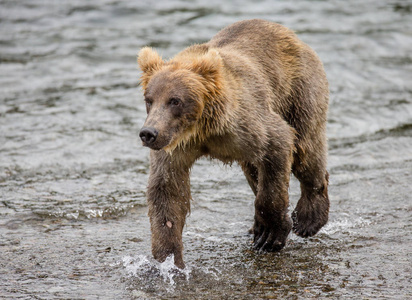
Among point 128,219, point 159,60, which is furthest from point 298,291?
point 128,219

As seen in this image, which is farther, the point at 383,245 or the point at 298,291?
the point at 383,245

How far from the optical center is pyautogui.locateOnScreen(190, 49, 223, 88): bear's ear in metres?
5.27

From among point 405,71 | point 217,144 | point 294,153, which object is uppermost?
point 217,144

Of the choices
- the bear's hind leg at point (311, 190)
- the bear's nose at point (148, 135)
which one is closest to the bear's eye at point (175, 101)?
the bear's nose at point (148, 135)

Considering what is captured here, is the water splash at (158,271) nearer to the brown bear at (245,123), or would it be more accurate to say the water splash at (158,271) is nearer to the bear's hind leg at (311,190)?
the brown bear at (245,123)

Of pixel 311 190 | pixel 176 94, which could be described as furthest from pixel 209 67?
pixel 311 190

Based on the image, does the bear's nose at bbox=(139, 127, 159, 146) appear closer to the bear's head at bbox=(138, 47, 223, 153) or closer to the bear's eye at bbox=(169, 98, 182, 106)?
the bear's head at bbox=(138, 47, 223, 153)

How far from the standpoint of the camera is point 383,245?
6195 mm

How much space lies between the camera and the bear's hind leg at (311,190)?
265 inches

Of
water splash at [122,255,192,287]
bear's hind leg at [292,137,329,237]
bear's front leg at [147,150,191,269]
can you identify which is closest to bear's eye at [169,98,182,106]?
bear's front leg at [147,150,191,269]

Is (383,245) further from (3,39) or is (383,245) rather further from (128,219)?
(3,39)

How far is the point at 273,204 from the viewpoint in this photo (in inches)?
240

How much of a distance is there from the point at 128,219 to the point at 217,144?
2.04 metres

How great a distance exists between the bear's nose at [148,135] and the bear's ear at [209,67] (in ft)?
2.29
